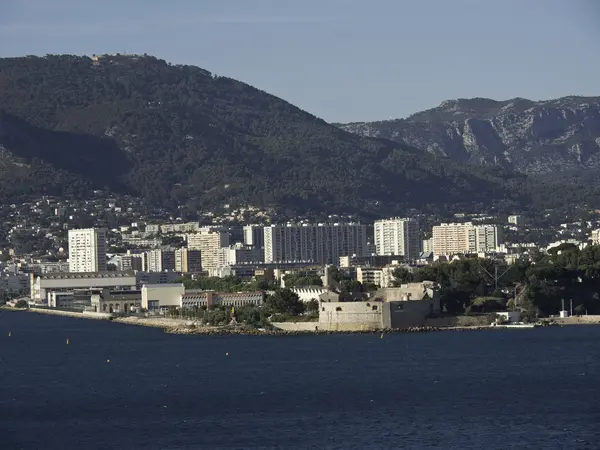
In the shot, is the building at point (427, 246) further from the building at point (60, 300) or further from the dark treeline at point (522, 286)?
the dark treeline at point (522, 286)

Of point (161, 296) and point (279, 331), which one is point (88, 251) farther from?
point (279, 331)

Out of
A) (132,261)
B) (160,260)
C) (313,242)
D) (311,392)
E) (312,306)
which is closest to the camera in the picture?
(311,392)

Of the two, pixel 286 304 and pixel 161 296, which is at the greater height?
pixel 161 296

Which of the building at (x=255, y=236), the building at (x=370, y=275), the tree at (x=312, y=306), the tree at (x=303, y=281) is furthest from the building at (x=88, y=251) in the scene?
the tree at (x=312, y=306)

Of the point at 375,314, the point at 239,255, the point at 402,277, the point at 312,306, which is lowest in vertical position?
the point at 375,314

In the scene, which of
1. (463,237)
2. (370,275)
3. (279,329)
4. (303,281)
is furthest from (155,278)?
(279,329)

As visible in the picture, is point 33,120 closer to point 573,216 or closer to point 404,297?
point 573,216

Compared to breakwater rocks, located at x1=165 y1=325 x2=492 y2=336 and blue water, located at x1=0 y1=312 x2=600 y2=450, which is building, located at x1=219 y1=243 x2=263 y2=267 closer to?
breakwater rocks, located at x1=165 y1=325 x2=492 y2=336
